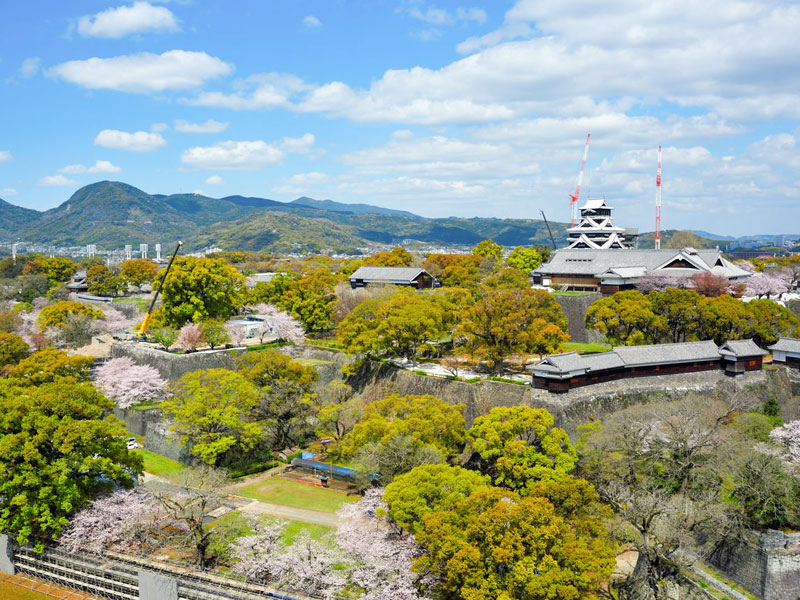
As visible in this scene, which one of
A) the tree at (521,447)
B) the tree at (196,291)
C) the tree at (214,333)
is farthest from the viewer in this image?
the tree at (196,291)

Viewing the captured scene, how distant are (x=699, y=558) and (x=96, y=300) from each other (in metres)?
53.5

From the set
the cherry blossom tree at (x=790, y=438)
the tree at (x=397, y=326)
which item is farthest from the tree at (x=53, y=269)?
the cherry blossom tree at (x=790, y=438)

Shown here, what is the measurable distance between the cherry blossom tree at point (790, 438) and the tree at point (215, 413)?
20.7 meters

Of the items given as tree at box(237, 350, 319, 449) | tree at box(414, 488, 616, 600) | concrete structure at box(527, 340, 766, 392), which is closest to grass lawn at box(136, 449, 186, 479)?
tree at box(237, 350, 319, 449)

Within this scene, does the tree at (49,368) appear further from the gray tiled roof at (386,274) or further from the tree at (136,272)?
the tree at (136,272)

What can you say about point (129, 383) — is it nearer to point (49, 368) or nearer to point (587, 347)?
point (49, 368)

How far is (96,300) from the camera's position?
55.2 m

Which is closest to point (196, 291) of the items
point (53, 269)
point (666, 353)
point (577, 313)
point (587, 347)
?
point (587, 347)

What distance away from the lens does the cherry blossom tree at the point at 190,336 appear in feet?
120

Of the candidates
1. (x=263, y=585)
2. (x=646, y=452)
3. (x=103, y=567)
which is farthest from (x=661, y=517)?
(x=103, y=567)

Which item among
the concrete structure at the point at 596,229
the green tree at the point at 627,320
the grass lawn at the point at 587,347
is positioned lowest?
the grass lawn at the point at 587,347

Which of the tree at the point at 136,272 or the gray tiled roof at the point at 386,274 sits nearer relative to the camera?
the gray tiled roof at the point at 386,274

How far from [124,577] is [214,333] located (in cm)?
2053

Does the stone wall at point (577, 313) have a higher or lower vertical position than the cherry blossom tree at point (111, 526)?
higher
